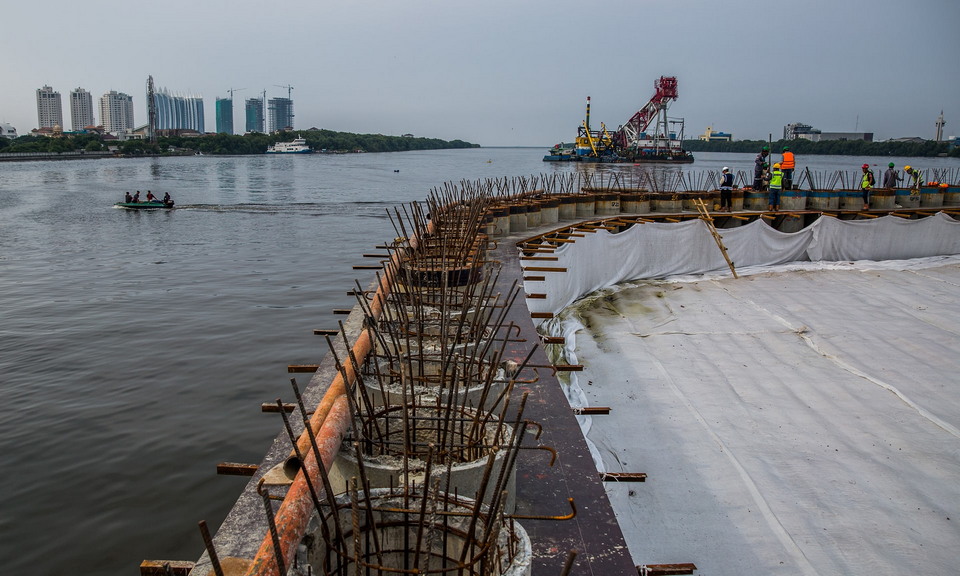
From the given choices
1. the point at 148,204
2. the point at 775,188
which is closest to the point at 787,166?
the point at 775,188

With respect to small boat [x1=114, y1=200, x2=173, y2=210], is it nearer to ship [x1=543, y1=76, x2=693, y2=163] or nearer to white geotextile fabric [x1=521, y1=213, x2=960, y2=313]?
white geotextile fabric [x1=521, y1=213, x2=960, y2=313]

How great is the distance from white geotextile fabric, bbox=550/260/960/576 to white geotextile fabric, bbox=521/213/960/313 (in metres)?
1.24

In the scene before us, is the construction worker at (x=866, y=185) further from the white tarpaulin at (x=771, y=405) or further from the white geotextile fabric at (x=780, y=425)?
the white geotextile fabric at (x=780, y=425)

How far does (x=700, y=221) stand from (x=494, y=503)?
16.2 m

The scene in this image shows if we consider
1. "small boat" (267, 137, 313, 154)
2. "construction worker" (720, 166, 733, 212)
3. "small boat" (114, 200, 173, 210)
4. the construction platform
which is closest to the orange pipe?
the construction platform

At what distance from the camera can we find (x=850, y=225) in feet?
62.8

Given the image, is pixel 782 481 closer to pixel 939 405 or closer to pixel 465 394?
pixel 939 405

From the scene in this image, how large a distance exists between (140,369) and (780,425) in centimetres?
1133

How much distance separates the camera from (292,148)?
508 ft

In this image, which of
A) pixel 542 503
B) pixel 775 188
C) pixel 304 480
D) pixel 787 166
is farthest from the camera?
pixel 787 166

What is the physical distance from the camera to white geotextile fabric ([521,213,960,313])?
49.2ft

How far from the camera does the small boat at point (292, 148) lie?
155375 mm

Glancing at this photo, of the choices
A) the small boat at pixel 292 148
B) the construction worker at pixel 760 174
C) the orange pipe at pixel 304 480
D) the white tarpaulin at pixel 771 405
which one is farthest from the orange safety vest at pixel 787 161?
the small boat at pixel 292 148

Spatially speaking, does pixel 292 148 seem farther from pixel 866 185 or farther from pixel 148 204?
pixel 866 185
